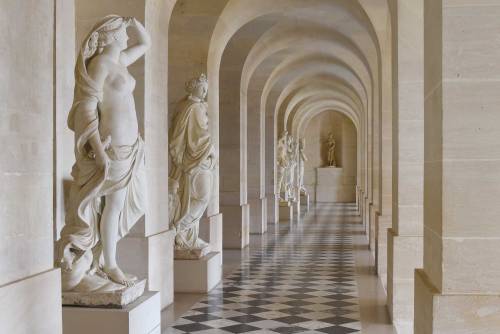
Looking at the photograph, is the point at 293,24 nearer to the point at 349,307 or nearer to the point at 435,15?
the point at 349,307

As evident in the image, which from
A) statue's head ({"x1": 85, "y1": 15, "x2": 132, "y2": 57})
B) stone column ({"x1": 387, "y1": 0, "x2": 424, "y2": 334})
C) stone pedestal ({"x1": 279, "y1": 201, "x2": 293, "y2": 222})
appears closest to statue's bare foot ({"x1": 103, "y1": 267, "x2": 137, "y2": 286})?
statue's head ({"x1": 85, "y1": 15, "x2": 132, "y2": 57})

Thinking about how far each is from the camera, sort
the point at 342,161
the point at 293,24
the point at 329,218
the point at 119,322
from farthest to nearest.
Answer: the point at 342,161
the point at 329,218
the point at 293,24
the point at 119,322

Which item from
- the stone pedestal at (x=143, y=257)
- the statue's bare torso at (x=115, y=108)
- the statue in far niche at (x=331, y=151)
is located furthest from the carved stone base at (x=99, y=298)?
the statue in far niche at (x=331, y=151)

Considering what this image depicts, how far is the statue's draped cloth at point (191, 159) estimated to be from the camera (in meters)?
8.96

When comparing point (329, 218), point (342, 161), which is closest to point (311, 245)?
point (329, 218)

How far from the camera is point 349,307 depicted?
813 centimetres

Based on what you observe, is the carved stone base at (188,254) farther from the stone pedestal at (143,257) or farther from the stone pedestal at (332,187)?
the stone pedestal at (332,187)

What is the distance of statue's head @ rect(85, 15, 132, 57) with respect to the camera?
Answer: 5.46 m

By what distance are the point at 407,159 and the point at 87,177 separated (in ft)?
12.1

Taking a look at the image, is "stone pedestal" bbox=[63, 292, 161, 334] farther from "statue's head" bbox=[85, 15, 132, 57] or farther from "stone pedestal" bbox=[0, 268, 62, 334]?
"statue's head" bbox=[85, 15, 132, 57]

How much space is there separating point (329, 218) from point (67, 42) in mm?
19455

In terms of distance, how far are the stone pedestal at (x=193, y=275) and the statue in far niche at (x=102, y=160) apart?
3.39m
